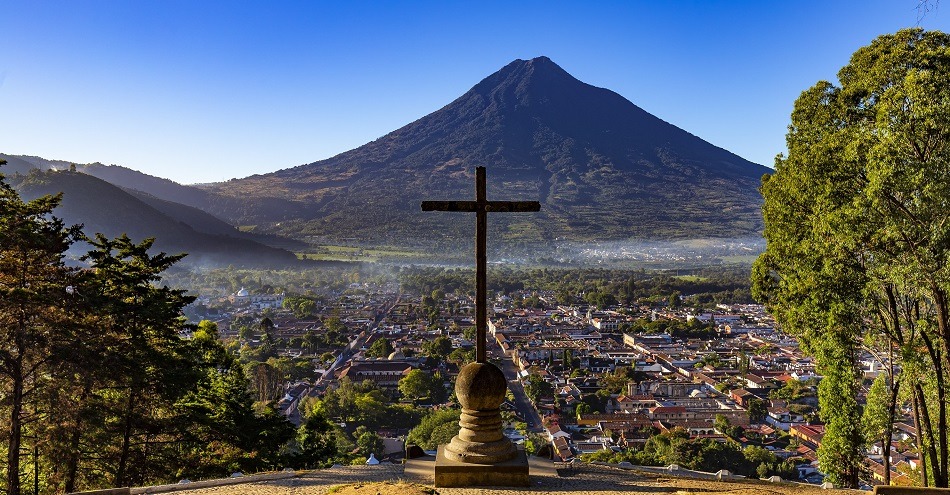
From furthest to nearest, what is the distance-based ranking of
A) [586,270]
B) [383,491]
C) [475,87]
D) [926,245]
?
1. [475,87]
2. [586,270]
3. [926,245]
4. [383,491]

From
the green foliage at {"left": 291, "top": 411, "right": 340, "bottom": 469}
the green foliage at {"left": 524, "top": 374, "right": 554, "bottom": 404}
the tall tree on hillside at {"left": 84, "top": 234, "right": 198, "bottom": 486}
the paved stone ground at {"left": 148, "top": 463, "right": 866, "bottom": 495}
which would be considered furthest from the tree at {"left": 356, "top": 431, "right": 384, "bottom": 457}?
the paved stone ground at {"left": 148, "top": 463, "right": 866, "bottom": 495}

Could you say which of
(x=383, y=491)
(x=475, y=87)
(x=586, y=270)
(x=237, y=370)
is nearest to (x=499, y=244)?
(x=586, y=270)

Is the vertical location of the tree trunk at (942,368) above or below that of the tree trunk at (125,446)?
above

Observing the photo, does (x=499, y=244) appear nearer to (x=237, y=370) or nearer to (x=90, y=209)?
(x=90, y=209)

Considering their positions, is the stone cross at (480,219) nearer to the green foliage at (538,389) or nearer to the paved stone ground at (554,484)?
the paved stone ground at (554,484)

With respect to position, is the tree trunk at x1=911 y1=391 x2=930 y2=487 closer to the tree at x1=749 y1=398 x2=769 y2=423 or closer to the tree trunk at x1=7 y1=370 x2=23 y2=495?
the tree trunk at x1=7 y1=370 x2=23 y2=495

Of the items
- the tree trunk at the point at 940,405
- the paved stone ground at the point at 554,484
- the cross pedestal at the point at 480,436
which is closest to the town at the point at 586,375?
the paved stone ground at the point at 554,484

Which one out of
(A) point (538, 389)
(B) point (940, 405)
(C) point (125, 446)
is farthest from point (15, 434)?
(A) point (538, 389)
